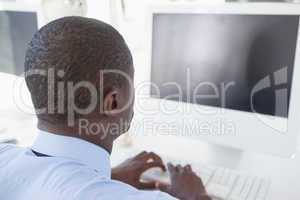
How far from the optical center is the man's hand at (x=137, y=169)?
2.87 feet

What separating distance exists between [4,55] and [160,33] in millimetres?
672

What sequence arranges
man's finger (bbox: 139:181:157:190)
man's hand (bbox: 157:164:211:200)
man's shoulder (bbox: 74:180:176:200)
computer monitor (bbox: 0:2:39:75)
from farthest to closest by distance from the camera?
computer monitor (bbox: 0:2:39:75) → man's finger (bbox: 139:181:157:190) → man's hand (bbox: 157:164:211:200) → man's shoulder (bbox: 74:180:176:200)

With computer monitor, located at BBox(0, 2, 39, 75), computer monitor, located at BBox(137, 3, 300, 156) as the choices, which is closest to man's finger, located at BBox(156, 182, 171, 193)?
computer monitor, located at BBox(137, 3, 300, 156)

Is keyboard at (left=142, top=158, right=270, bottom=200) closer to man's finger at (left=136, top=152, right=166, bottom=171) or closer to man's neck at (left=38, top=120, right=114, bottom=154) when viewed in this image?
man's finger at (left=136, top=152, right=166, bottom=171)

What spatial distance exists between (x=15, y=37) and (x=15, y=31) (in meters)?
0.02

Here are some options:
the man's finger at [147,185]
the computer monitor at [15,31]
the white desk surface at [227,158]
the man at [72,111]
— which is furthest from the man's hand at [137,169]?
the computer monitor at [15,31]

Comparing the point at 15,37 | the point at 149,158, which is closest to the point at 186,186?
the point at 149,158

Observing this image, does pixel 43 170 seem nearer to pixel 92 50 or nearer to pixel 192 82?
pixel 92 50

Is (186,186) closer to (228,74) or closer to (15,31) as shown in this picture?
(228,74)

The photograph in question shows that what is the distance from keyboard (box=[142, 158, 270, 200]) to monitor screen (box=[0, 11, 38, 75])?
2.24 feet

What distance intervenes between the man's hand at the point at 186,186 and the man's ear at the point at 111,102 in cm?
28

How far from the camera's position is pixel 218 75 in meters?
0.92

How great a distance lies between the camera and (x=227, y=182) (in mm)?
859

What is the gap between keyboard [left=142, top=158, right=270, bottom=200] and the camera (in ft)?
2.65
